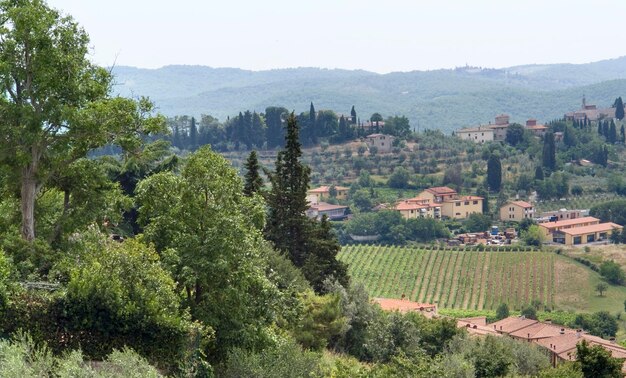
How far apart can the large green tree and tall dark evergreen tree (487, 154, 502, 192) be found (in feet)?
312

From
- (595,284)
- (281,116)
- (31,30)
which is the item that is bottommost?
(595,284)

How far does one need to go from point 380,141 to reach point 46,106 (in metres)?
113

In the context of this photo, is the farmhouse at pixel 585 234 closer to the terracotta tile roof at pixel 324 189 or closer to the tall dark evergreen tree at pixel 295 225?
the terracotta tile roof at pixel 324 189

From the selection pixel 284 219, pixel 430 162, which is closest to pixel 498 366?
pixel 284 219

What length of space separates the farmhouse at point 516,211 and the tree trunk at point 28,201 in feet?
288

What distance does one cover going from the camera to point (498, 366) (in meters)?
20.8

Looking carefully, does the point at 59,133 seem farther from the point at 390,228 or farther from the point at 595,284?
the point at 390,228

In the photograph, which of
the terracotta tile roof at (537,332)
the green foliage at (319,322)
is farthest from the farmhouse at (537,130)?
the green foliage at (319,322)

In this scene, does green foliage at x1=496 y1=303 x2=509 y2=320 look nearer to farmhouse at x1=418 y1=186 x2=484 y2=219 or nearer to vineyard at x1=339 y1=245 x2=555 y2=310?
vineyard at x1=339 y1=245 x2=555 y2=310

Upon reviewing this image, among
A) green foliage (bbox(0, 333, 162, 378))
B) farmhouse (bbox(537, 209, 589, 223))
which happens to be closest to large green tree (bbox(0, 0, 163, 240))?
green foliage (bbox(0, 333, 162, 378))

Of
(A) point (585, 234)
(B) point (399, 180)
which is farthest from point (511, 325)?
(B) point (399, 180)

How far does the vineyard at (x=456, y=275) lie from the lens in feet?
226

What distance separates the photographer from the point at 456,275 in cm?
7494

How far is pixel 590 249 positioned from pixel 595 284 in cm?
1181
